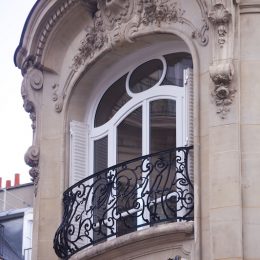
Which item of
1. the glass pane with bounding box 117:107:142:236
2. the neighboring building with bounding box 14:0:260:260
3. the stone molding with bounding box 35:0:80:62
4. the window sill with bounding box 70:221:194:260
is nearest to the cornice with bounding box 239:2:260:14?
the neighboring building with bounding box 14:0:260:260

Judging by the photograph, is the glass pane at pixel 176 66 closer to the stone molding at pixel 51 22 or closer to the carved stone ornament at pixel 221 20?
the carved stone ornament at pixel 221 20

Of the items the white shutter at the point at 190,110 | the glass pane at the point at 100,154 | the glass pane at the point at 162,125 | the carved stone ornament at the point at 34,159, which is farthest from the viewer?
the carved stone ornament at the point at 34,159

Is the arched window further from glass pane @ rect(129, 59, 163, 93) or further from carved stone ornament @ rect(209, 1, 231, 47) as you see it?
carved stone ornament @ rect(209, 1, 231, 47)

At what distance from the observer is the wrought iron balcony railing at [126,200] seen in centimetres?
1409

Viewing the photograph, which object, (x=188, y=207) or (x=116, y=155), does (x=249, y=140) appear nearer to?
(x=188, y=207)

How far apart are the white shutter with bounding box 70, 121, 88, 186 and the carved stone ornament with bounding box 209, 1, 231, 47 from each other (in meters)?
2.97

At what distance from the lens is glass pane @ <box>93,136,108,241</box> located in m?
15.0

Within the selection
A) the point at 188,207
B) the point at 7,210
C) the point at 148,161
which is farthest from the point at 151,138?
the point at 7,210

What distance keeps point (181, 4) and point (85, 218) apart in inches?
124

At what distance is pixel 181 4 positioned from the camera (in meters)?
14.6

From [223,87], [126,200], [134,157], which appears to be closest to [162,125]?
[134,157]

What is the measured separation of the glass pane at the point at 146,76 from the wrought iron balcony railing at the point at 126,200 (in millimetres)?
1130

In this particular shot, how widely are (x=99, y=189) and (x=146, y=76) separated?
1679 mm

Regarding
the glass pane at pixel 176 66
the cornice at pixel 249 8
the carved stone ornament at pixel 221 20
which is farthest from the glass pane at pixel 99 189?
the cornice at pixel 249 8
